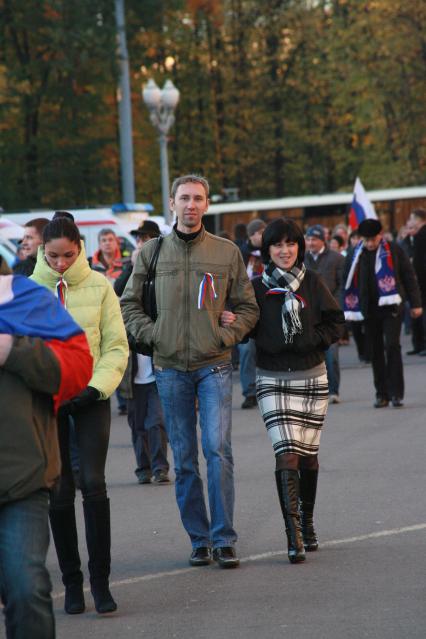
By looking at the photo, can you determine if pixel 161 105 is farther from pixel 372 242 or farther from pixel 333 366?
pixel 372 242

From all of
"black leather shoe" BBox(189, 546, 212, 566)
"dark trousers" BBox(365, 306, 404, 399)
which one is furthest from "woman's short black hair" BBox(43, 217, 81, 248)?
"dark trousers" BBox(365, 306, 404, 399)

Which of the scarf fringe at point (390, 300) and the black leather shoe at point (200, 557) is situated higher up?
the scarf fringe at point (390, 300)

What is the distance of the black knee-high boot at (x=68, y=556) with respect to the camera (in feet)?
21.2

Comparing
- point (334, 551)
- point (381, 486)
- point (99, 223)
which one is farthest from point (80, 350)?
point (99, 223)

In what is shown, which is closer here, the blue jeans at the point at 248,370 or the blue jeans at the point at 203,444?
the blue jeans at the point at 203,444

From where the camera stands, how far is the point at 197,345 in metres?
7.31

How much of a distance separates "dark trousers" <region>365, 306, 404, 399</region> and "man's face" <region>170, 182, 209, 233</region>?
6589 millimetres

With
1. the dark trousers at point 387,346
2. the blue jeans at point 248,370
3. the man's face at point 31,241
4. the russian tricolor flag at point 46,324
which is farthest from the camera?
the blue jeans at point 248,370

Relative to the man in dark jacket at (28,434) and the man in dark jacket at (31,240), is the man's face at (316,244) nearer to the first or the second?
the man in dark jacket at (31,240)

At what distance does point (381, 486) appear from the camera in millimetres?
9484

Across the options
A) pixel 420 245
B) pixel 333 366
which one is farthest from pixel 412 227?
pixel 333 366

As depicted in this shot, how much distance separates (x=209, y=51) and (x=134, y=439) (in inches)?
1481

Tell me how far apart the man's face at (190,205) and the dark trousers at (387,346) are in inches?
259

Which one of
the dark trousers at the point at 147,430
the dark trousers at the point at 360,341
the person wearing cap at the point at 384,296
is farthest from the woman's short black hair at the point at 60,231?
the dark trousers at the point at 360,341
